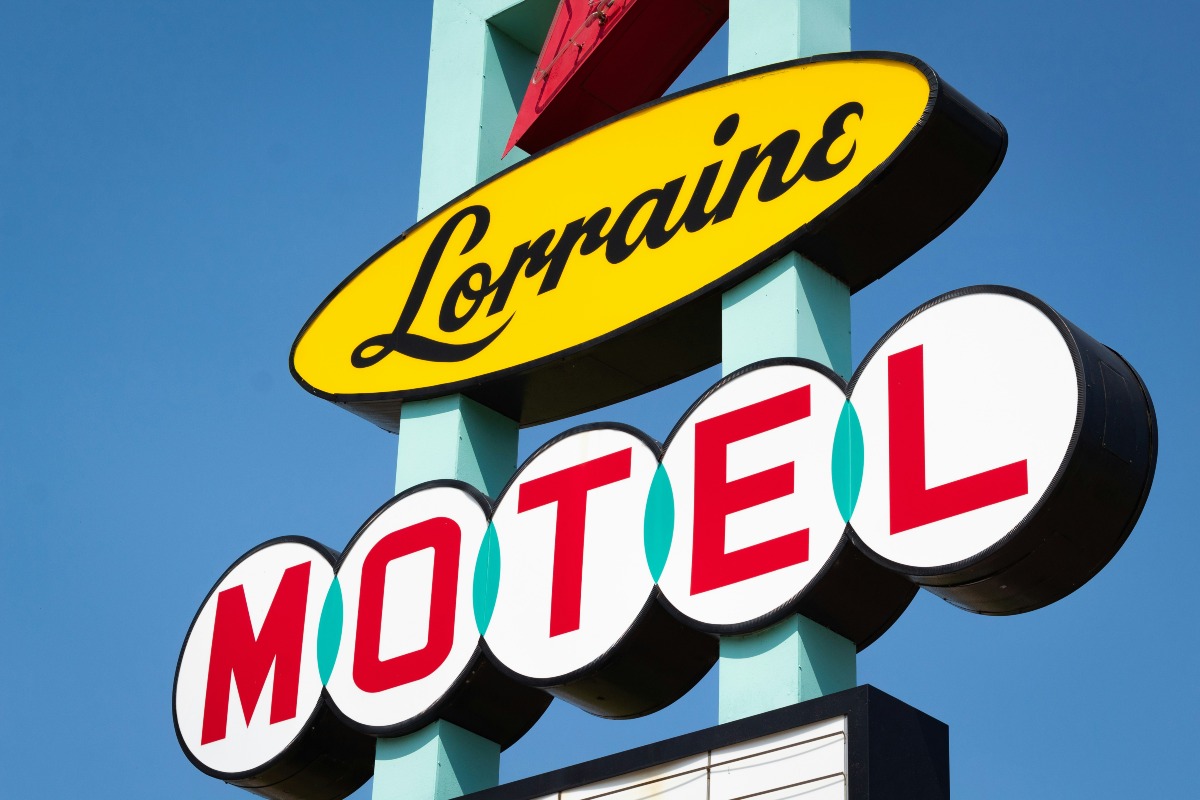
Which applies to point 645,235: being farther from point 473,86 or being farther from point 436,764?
point 436,764

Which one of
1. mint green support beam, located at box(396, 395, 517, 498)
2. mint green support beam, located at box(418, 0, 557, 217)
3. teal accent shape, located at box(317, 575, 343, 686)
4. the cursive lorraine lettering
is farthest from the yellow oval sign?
teal accent shape, located at box(317, 575, 343, 686)

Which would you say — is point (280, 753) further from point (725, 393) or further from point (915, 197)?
point (915, 197)

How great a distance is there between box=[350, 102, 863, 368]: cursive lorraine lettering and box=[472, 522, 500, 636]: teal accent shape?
59.1 inches

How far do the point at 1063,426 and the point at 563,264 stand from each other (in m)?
3.93

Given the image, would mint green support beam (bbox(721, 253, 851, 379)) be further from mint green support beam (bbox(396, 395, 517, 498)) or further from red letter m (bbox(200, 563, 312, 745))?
red letter m (bbox(200, 563, 312, 745))

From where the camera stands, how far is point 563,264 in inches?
484

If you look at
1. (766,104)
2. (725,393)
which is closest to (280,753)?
(725,393)

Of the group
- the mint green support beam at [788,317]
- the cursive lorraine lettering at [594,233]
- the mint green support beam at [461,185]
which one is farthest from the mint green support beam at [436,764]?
the mint green support beam at [788,317]

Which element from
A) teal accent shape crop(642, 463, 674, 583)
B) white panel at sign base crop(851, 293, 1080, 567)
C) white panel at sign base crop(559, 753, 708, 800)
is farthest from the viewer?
teal accent shape crop(642, 463, 674, 583)

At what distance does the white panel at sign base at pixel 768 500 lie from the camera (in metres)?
9.94

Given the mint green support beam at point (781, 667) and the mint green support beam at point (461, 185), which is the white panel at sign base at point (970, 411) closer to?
the mint green support beam at point (781, 667)

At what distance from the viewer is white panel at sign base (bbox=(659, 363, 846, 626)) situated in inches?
391

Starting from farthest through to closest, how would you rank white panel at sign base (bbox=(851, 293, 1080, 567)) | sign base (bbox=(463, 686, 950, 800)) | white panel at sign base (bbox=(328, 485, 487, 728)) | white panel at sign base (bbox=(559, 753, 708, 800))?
white panel at sign base (bbox=(328, 485, 487, 728)), white panel at sign base (bbox=(559, 753, 708, 800)), white panel at sign base (bbox=(851, 293, 1080, 567)), sign base (bbox=(463, 686, 950, 800))

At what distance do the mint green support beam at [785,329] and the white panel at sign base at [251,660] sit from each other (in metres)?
3.01
